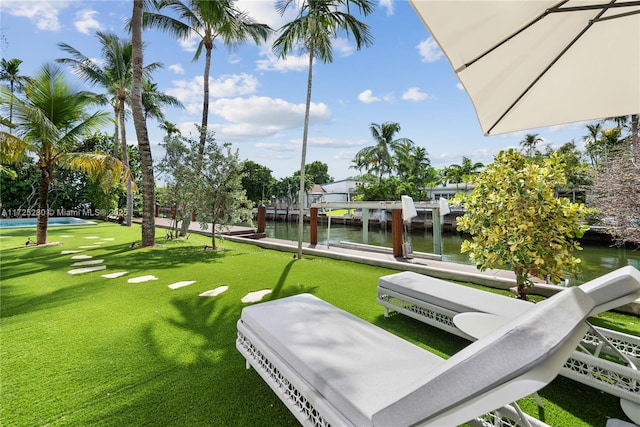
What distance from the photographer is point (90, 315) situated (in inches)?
137

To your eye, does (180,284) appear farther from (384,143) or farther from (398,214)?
(384,143)

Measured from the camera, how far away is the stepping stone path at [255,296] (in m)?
4.15

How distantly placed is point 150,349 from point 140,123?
7.28m

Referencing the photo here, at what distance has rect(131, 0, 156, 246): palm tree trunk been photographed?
7.77 meters

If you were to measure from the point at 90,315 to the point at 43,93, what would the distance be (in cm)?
807

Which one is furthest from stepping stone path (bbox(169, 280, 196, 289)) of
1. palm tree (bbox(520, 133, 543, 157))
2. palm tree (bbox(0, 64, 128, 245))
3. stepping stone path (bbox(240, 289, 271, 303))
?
palm tree (bbox(520, 133, 543, 157))

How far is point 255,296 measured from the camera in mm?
4293

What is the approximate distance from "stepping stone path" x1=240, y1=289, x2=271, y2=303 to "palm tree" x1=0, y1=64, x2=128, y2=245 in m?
7.28

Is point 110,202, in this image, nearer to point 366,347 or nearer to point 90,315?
point 90,315

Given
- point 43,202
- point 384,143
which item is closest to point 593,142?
point 384,143

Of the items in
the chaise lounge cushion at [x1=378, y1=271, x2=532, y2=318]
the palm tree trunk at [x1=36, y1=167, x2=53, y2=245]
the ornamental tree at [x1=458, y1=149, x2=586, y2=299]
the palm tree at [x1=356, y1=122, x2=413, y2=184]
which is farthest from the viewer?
the palm tree at [x1=356, y1=122, x2=413, y2=184]

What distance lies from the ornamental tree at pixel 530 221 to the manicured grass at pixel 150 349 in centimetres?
99

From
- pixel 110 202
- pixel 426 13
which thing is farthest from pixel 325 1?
pixel 110 202

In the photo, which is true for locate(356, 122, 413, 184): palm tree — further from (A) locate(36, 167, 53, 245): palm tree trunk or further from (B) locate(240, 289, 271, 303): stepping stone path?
(B) locate(240, 289, 271, 303): stepping stone path
